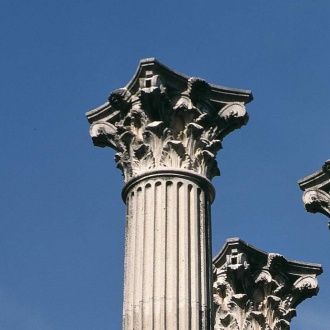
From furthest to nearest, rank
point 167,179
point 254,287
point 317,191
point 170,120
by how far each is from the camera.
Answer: point 254,287
point 317,191
point 170,120
point 167,179

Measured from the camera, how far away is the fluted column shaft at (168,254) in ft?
76.3

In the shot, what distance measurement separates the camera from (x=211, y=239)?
25.0m

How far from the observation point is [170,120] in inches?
1014

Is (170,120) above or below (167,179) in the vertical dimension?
above

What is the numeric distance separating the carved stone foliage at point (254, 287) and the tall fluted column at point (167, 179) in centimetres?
965

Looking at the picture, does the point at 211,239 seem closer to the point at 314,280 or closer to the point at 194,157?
the point at 194,157

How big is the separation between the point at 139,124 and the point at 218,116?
1.72 meters

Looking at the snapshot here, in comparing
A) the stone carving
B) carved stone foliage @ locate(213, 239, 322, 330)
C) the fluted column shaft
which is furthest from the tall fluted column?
carved stone foliage @ locate(213, 239, 322, 330)

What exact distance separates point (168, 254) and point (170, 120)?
3.21 m

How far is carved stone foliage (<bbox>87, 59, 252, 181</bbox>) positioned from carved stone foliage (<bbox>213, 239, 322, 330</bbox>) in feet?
31.5

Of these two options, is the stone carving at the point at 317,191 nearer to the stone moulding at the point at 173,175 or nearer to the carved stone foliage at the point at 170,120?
the carved stone foliage at the point at 170,120

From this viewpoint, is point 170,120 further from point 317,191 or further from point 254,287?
point 254,287

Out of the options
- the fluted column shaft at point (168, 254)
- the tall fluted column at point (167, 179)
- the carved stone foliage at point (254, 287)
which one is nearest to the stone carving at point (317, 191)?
the tall fluted column at point (167, 179)

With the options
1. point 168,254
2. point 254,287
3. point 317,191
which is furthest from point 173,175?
point 254,287
